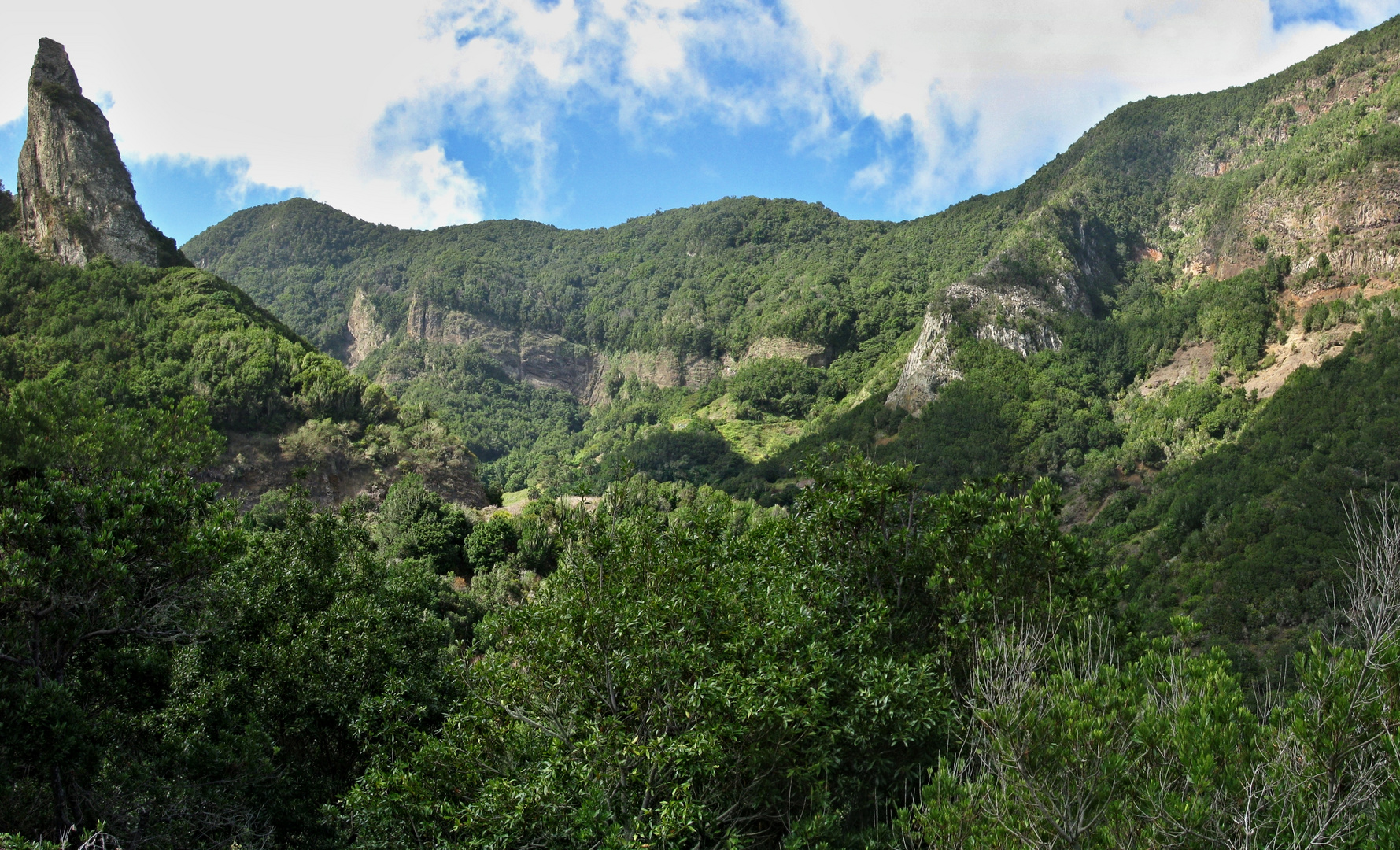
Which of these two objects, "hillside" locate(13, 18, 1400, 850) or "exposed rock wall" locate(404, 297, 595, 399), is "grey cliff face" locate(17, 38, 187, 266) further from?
"exposed rock wall" locate(404, 297, 595, 399)

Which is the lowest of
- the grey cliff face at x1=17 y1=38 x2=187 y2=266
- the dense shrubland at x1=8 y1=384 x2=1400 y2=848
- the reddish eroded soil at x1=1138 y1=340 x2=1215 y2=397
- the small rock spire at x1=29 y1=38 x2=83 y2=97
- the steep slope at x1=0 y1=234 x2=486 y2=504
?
the dense shrubland at x1=8 y1=384 x2=1400 y2=848

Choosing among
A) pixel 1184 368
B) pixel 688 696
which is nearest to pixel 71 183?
pixel 688 696

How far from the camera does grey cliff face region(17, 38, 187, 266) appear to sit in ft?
210

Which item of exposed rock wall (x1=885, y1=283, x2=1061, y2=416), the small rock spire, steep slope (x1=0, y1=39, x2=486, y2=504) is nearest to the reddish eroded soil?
exposed rock wall (x1=885, y1=283, x2=1061, y2=416)

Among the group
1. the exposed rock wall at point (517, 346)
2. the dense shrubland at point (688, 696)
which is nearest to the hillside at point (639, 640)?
the dense shrubland at point (688, 696)

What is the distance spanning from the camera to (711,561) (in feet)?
52.4

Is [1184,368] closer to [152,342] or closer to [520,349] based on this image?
[152,342]

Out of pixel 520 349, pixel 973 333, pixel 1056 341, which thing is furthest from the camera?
pixel 520 349

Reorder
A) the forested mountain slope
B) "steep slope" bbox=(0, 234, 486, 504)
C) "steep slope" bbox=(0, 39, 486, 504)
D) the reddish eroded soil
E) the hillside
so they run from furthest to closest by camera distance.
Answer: the reddish eroded soil < the forested mountain slope < "steep slope" bbox=(0, 39, 486, 504) < "steep slope" bbox=(0, 234, 486, 504) < the hillside

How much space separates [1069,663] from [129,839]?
1394 cm

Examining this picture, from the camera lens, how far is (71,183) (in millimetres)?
65688

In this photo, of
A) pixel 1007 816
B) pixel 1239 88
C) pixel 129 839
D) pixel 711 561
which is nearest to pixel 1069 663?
pixel 1007 816

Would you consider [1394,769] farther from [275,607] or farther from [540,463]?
[540,463]

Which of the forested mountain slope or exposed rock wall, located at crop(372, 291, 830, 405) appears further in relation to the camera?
exposed rock wall, located at crop(372, 291, 830, 405)
